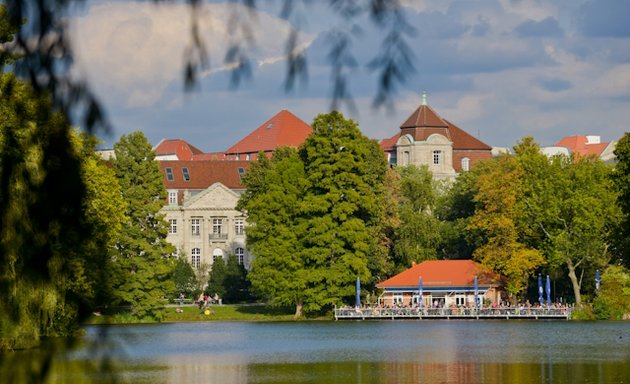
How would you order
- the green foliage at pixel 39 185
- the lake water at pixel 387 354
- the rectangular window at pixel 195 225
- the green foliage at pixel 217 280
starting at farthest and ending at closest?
the rectangular window at pixel 195 225, the green foliage at pixel 217 280, the lake water at pixel 387 354, the green foliage at pixel 39 185

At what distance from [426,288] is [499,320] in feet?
18.9

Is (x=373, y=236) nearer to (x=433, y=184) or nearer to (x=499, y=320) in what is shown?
(x=499, y=320)

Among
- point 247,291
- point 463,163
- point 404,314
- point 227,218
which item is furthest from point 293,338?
point 463,163

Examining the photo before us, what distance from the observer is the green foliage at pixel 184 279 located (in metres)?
85.6

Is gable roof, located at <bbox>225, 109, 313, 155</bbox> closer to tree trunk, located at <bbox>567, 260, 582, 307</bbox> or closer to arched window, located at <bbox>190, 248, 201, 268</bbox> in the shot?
arched window, located at <bbox>190, 248, 201, 268</bbox>

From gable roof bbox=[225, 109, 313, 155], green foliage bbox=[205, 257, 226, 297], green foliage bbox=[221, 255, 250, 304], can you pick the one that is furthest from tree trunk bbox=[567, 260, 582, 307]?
gable roof bbox=[225, 109, 313, 155]

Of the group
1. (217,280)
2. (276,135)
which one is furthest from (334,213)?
(276,135)

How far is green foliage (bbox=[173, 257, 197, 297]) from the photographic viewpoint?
8556 cm

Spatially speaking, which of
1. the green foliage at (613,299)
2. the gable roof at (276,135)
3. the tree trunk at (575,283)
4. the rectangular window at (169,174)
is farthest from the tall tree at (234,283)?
the gable roof at (276,135)

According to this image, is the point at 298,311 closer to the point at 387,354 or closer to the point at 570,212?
the point at 570,212

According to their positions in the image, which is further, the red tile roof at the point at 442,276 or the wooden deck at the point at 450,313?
the red tile roof at the point at 442,276

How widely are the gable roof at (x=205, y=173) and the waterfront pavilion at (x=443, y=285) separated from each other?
27488 mm

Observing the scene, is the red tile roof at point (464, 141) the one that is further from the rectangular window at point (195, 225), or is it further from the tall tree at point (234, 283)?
the tall tree at point (234, 283)

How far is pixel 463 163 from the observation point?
123938 mm
